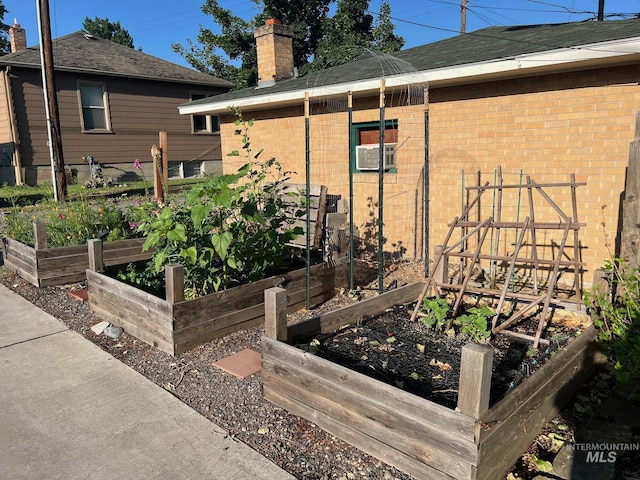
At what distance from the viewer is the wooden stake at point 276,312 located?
3.23 m

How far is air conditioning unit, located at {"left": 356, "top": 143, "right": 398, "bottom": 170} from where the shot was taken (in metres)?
7.66

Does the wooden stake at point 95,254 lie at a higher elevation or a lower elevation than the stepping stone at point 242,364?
higher

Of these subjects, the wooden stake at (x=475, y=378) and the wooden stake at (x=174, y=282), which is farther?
the wooden stake at (x=174, y=282)

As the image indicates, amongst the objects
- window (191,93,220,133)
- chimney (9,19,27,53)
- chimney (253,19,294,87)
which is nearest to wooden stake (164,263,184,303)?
chimney (253,19,294,87)

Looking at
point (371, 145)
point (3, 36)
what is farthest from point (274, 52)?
point (3, 36)

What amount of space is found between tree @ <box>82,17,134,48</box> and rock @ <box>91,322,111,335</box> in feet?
196

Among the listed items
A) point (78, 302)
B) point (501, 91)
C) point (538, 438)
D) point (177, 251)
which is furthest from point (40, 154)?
point (538, 438)

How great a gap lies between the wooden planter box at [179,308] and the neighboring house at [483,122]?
5.63 feet

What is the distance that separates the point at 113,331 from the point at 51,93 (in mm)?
10035

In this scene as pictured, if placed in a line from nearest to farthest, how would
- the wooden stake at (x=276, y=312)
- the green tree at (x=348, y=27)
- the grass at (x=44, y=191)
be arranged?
the wooden stake at (x=276, y=312)
the grass at (x=44, y=191)
the green tree at (x=348, y=27)

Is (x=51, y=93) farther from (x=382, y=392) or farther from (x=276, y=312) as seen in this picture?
(x=382, y=392)

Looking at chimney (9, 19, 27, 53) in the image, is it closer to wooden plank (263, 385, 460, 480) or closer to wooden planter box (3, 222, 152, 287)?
wooden planter box (3, 222, 152, 287)

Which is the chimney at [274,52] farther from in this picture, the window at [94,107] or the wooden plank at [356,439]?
the window at [94,107]

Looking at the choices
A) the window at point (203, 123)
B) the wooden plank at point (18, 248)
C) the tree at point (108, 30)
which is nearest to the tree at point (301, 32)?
the window at point (203, 123)
